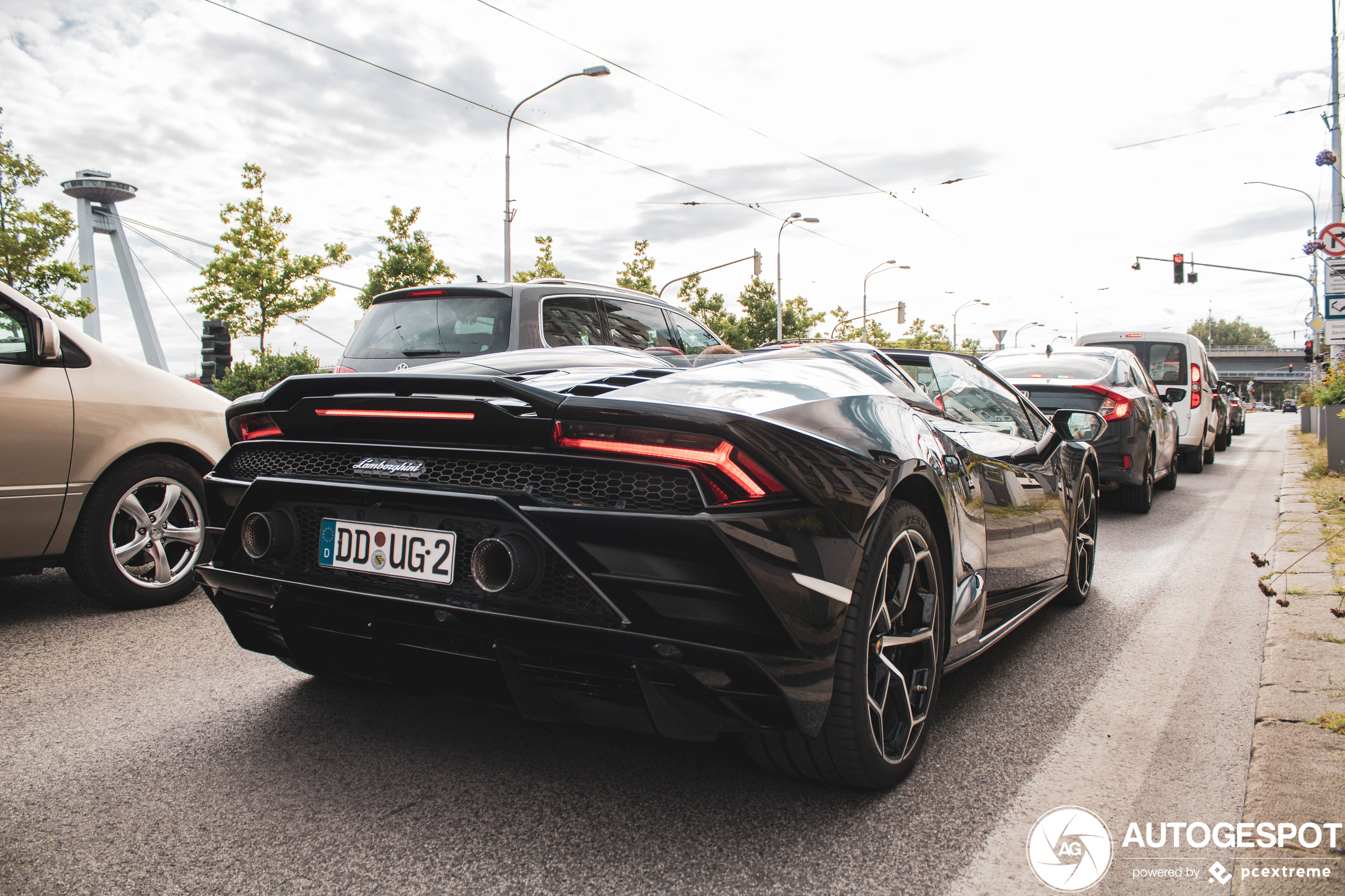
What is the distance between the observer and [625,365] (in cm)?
287

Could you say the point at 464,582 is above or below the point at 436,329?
below

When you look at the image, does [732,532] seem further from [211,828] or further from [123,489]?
[123,489]

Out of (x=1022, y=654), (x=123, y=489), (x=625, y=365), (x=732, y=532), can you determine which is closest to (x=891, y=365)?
(x=625, y=365)

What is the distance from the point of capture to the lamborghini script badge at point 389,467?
2.24m

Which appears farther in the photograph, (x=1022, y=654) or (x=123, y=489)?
(x=123, y=489)

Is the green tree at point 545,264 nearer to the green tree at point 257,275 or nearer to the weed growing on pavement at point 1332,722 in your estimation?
the green tree at point 257,275

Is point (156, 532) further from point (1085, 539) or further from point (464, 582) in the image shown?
point (1085, 539)

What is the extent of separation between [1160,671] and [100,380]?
4858 millimetres

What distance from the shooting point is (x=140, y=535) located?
4414mm

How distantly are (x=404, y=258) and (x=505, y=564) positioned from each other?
29.2 metres

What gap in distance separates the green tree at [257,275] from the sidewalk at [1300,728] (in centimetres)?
2759

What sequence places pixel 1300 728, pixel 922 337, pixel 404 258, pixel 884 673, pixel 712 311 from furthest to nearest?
pixel 922 337
pixel 712 311
pixel 404 258
pixel 1300 728
pixel 884 673

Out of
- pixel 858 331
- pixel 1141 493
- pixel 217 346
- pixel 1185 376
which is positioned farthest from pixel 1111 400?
pixel 858 331

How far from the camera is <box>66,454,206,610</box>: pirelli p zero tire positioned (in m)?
4.18
